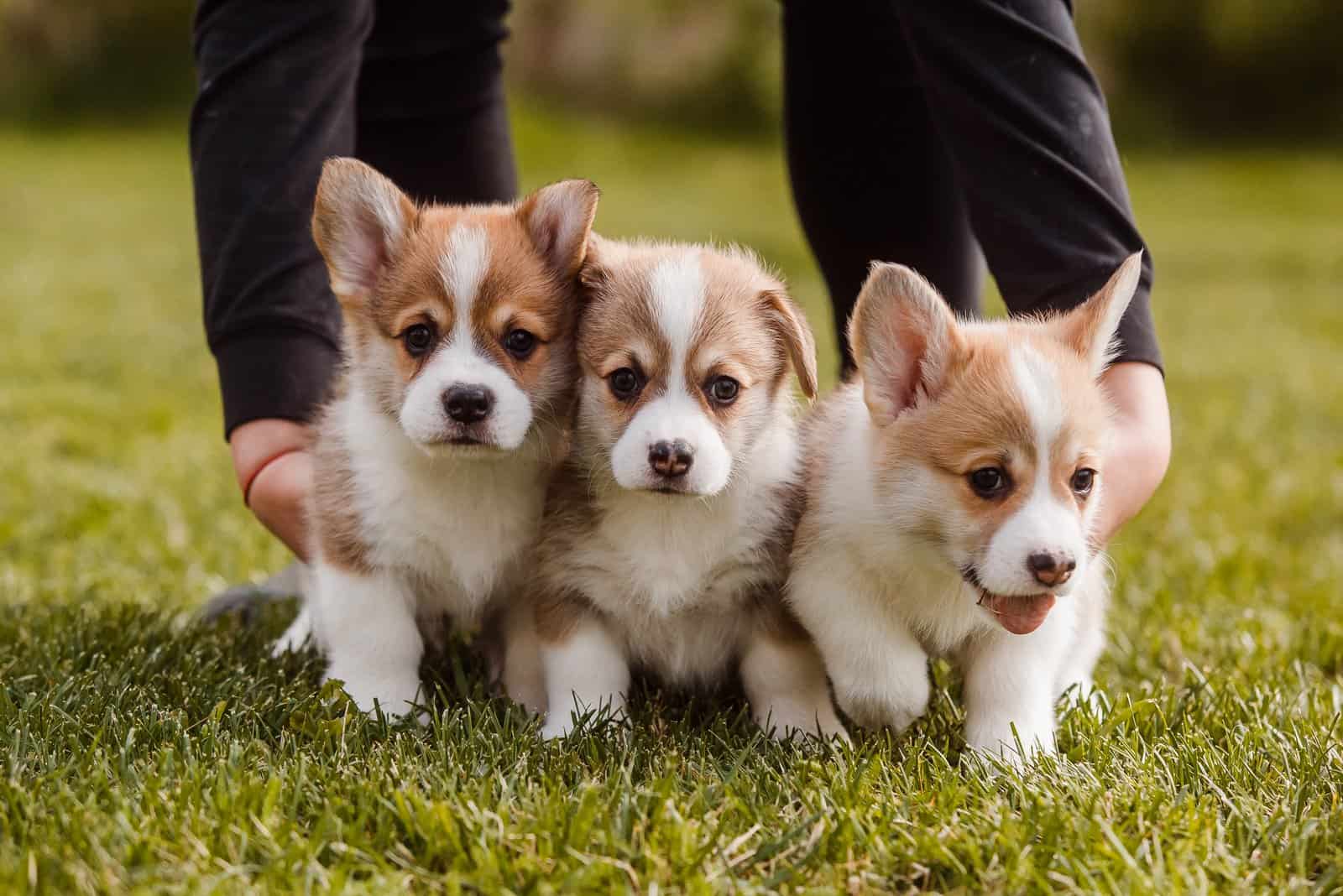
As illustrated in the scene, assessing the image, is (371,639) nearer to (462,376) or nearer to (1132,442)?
(462,376)

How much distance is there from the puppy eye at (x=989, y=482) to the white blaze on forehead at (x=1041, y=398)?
0.23 ft

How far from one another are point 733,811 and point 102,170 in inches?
589

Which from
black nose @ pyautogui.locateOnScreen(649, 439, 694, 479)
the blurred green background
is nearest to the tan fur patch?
black nose @ pyautogui.locateOnScreen(649, 439, 694, 479)

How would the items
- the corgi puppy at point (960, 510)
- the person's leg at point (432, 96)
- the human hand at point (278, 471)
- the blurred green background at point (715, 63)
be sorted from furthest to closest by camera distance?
the blurred green background at point (715, 63), the person's leg at point (432, 96), the human hand at point (278, 471), the corgi puppy at point (960, 510)

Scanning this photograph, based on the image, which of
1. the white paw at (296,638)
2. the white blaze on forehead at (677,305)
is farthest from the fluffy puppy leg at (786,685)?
the white paw at (296,638)

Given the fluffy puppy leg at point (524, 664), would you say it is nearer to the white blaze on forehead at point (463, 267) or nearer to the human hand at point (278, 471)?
the human hand at point (278, 471)

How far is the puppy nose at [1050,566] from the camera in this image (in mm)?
2264

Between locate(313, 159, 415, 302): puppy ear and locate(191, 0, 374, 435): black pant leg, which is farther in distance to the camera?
locate(191, 0, 374, 435): black pant leg

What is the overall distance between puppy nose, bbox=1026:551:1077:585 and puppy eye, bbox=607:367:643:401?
839mm

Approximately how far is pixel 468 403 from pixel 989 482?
38.5 inches

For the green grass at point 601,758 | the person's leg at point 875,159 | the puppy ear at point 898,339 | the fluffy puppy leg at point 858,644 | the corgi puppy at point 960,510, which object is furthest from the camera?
the person's leg at point 875,159

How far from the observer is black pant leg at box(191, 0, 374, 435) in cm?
307

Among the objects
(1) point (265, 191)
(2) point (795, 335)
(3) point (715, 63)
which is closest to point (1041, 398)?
(2) point (795, 335)

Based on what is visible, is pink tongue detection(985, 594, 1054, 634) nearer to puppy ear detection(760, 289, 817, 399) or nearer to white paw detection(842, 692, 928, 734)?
white paw detection(842, 692, 928, 734)
